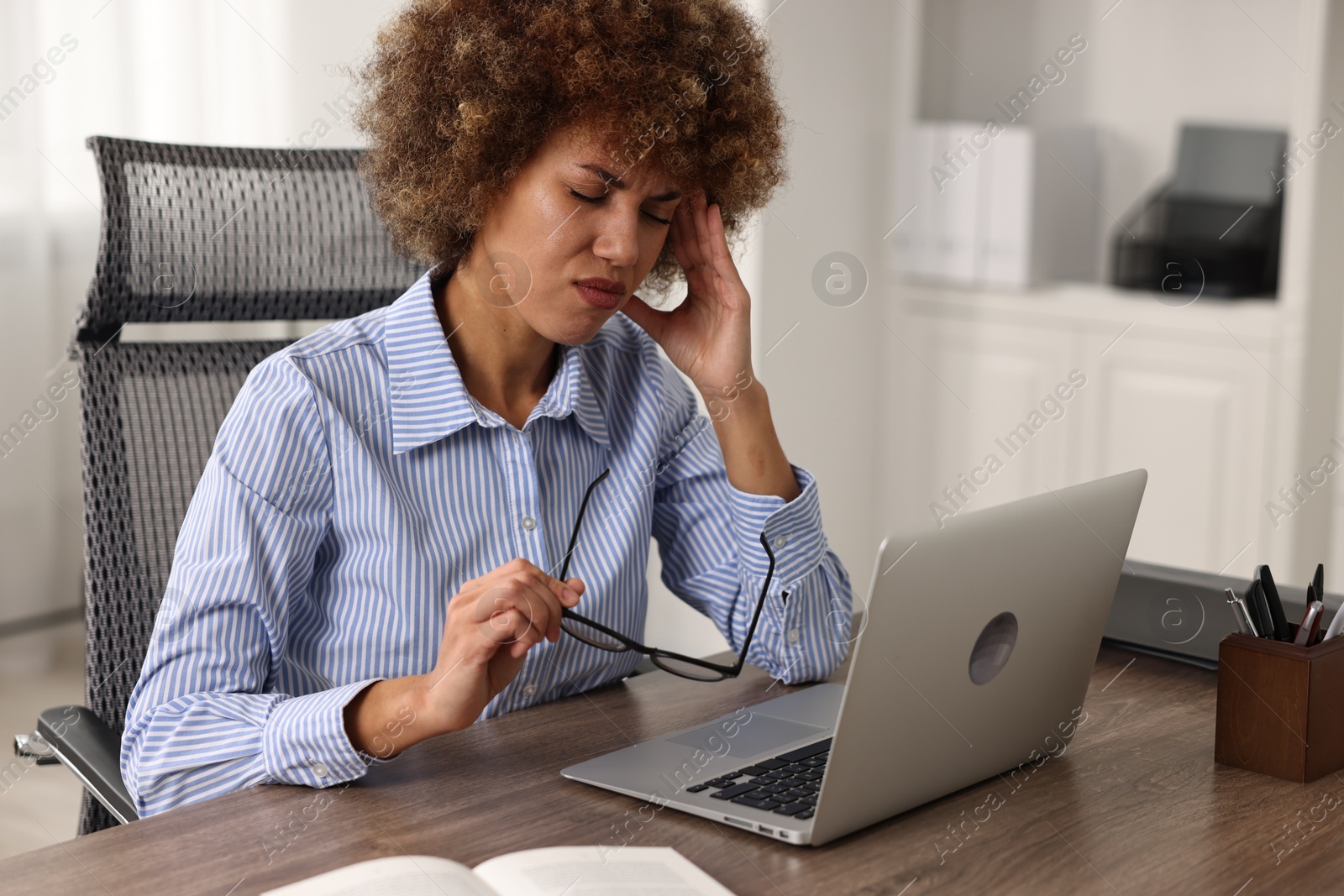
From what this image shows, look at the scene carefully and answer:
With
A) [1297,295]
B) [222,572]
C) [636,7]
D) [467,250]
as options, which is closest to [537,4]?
[636,7]

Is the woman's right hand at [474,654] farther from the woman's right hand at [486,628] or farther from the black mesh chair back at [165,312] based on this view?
the black mesh chair back at [165,312]

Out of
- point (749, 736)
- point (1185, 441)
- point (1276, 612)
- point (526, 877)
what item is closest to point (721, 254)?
point (749, 736)

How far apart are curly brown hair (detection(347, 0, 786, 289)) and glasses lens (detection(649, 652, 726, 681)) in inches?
16.7

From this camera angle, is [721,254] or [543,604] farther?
[721,254]

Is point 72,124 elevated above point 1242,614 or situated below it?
above

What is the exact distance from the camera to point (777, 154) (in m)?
1.38

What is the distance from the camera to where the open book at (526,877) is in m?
0.74

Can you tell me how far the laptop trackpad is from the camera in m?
0.99

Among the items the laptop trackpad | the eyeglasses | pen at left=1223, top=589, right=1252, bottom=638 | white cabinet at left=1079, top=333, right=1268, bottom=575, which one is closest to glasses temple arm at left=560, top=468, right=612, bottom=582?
the eyeglasses

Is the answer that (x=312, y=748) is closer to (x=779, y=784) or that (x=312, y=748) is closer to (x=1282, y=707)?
(x=779, y=784)

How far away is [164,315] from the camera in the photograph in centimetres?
134

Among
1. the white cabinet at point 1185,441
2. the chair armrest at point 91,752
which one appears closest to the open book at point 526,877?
the chair armrest at point 91,752

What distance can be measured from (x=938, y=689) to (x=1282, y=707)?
Result: 288mm

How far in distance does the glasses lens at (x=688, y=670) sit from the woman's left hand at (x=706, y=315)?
264 millimetres
